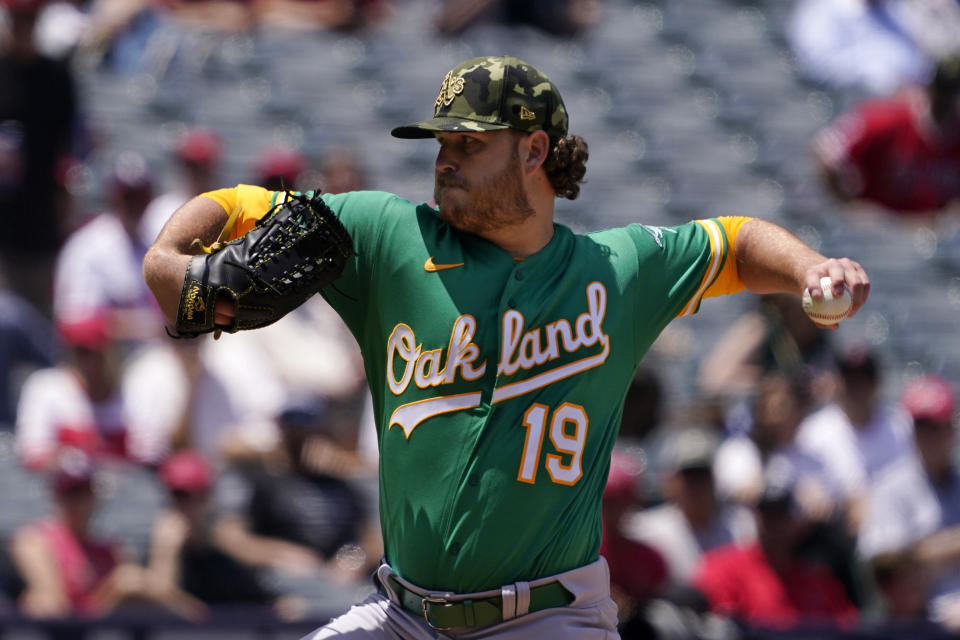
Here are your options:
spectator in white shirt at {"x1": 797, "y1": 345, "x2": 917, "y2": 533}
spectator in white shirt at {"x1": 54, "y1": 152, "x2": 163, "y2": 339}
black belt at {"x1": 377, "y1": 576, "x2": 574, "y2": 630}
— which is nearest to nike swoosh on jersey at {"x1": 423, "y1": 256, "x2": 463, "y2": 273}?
black belt at {"x1": 377, "y1": 576, "x2": 574, "y2": 630}

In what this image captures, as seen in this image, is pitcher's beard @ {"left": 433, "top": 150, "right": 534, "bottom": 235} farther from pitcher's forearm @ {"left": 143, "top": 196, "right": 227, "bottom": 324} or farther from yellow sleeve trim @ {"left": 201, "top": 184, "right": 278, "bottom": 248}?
pitcher's forearm @ {"left": 143, "top": 196, "right": 227, "bottom": 324}

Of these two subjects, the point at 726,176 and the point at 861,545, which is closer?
the point at 861,545

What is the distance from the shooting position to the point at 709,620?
588cm

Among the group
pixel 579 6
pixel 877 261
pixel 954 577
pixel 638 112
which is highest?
pixel 579 6

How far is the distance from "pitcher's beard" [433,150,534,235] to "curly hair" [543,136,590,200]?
11 cm

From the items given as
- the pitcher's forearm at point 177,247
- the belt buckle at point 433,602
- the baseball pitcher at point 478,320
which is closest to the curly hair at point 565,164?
the baseball pitcher at point 478,320

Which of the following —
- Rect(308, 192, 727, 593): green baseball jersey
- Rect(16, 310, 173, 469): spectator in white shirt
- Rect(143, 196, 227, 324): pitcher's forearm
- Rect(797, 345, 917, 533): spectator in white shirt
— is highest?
Rect(143, 196, 227, 324): pitcher's forearm

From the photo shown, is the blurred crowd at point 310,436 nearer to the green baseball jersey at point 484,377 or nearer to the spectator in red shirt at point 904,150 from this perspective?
the spectator in red shirt at point 904,150

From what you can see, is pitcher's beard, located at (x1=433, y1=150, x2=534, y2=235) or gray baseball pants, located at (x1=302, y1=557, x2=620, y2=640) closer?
gray baseball pants, located at (x1=302, y1=557, x2=620, y2=640)

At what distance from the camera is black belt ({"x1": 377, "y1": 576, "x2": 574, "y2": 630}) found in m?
3.21

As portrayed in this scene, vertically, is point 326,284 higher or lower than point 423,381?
higher

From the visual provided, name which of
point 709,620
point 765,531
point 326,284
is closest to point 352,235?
point 326,284

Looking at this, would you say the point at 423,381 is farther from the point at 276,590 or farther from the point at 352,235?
the point at 276,590

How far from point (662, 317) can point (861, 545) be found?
359cm
